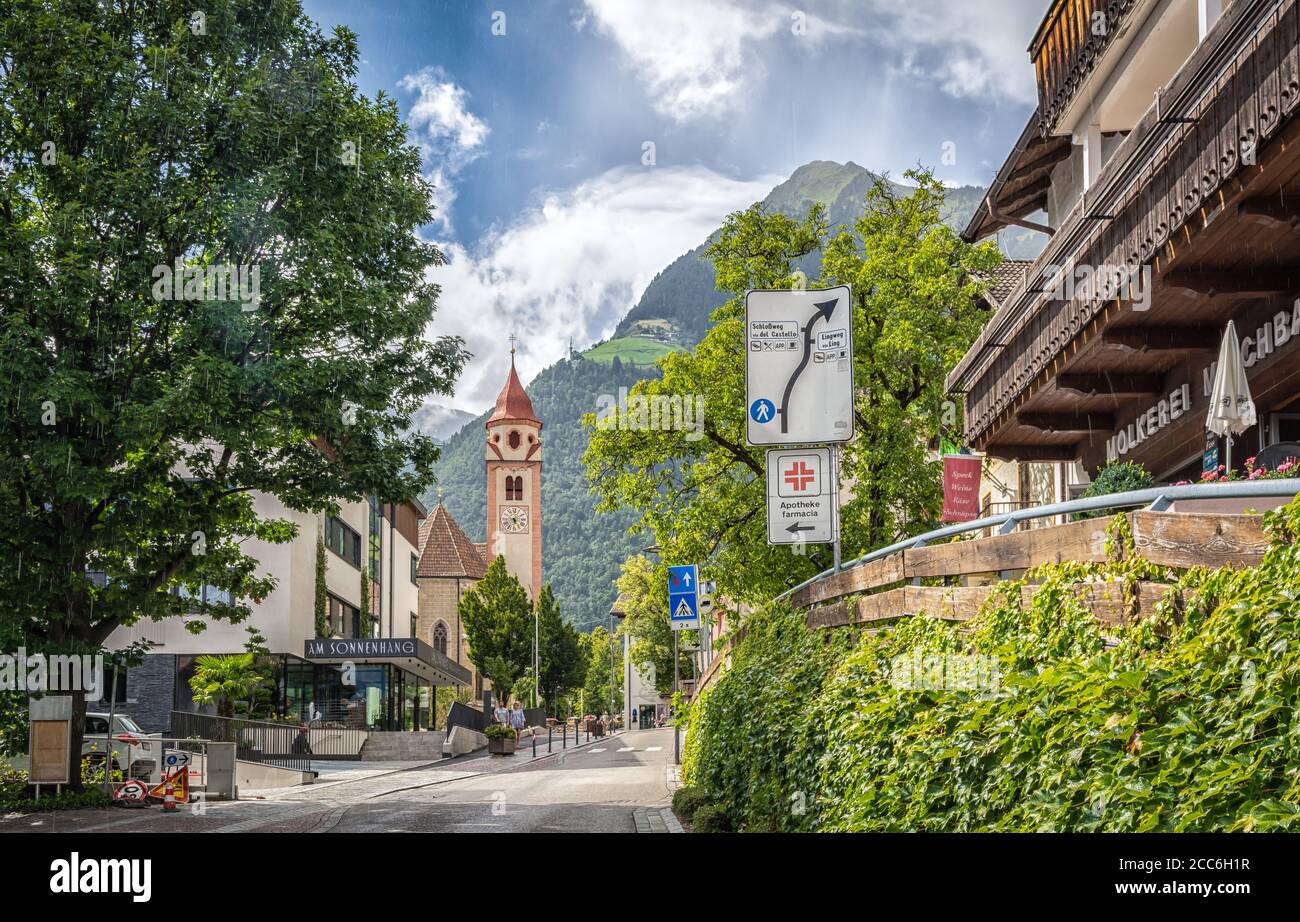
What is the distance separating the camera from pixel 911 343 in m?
25.1

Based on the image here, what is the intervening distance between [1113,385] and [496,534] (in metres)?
103

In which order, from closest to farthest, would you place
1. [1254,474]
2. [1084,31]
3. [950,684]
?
[950,684]
[1254,474]
[1084,31]

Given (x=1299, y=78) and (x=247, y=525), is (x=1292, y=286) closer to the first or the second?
(x=1299, y=78)

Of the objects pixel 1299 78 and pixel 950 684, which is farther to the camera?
pixel 1299 78

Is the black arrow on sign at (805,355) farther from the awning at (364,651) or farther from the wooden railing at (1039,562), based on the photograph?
the awning at (364,651)

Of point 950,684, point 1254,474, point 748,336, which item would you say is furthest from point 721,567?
point 950,684

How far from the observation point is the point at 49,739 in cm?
1959

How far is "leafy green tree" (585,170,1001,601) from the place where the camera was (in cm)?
2600

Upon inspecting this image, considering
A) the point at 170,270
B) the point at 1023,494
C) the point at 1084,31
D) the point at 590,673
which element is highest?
the point at 1084,31

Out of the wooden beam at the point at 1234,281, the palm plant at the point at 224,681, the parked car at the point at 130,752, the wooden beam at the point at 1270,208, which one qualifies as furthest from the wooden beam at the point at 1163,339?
the palm plant at the point at 224,681

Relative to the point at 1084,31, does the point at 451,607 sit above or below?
below

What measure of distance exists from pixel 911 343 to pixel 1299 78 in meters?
15.2

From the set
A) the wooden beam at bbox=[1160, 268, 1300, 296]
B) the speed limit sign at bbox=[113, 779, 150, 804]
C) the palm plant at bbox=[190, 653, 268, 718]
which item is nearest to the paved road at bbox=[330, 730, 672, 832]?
the speed limit sign at bbox=[113, 779, 150, 804]

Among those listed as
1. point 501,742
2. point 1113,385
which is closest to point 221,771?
point 1113,385
